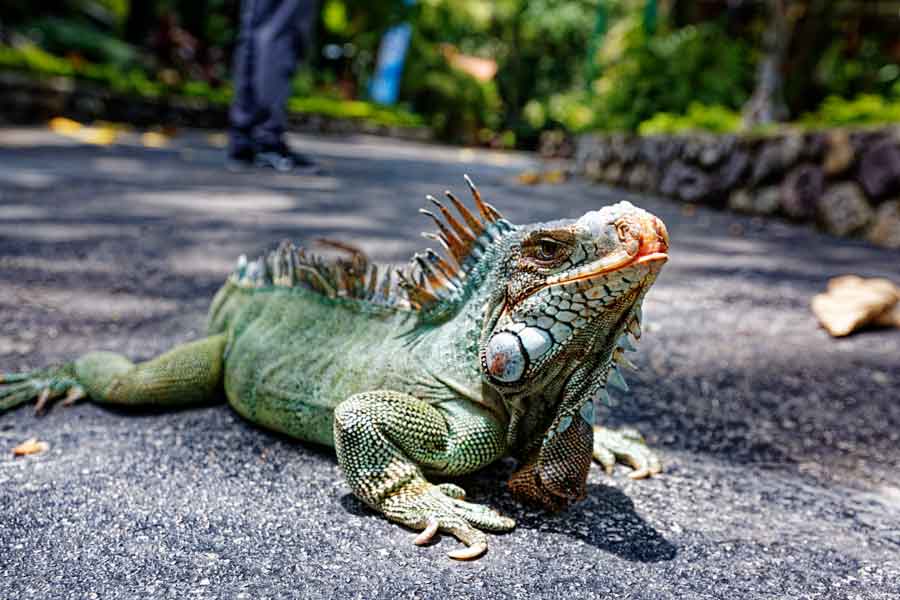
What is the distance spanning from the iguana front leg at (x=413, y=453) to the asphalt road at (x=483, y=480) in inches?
2.9

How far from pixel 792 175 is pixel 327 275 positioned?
6.52m

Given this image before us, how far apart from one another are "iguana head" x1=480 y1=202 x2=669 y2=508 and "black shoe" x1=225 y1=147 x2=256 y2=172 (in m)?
7.98

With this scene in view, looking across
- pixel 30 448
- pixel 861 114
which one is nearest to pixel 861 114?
pixel 861 114

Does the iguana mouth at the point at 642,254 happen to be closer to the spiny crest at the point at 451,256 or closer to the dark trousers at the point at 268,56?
the spiny crest at the point at 451,256

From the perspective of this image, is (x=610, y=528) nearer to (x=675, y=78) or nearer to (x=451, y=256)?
(x=451, y=256)

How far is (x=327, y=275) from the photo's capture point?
2.64 meters

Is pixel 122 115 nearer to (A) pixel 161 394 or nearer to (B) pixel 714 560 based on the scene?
(A) pixel 161 394

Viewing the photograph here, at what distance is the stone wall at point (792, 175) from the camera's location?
675 cm

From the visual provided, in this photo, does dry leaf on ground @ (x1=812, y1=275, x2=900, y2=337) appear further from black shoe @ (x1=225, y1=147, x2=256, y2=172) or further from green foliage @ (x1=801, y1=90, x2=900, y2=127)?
black shoe @ (x1=225, y1=147, x2=256, y2=172)

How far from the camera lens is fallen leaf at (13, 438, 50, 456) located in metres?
2.44

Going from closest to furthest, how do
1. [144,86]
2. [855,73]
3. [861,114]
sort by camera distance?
1. [861,114]
2. [855,73]
3. [144,86]

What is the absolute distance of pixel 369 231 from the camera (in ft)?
20.4

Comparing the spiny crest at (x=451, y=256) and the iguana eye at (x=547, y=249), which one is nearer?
the iguana eye at (x=547, y=249)

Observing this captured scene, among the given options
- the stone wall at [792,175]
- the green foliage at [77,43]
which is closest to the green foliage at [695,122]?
the stone wall at [792,175]
